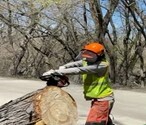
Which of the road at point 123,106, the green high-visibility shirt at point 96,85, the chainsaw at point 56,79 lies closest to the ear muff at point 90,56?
the green high-visibility shirt at point 96,85

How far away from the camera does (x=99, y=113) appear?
673 cm

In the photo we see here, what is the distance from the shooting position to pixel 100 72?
6.71m

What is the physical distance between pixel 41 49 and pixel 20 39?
4.93 feet

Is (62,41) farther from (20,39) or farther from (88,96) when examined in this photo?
(88,96)

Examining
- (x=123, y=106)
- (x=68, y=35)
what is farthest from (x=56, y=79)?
(x=68, y=35)

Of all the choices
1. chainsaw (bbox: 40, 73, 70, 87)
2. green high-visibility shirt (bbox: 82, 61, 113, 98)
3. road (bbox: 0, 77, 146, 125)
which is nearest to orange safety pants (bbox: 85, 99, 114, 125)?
green high-visibility shirt (bbox: 82, 61, 113, 98)

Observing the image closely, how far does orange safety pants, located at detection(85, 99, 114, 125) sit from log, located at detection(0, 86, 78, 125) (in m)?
0.24

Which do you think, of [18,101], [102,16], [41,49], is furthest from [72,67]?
[41,49]

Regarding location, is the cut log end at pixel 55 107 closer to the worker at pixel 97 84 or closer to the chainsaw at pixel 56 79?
the chainsaw at pixel 56 79

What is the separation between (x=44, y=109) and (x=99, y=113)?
842 mm

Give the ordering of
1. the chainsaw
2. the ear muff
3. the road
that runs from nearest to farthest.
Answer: the chainsaw, the ear muff, the road

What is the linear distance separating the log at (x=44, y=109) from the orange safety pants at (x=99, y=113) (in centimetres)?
24

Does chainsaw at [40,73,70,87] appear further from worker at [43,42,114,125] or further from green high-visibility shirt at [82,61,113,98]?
green high-visibility shirt at [82,61,113,98]

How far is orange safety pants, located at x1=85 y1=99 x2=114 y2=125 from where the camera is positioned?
264 inches
